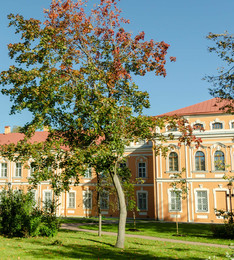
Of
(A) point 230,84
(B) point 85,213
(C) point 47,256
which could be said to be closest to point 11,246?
(C) point 47,256

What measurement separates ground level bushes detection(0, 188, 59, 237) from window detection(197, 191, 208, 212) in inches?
590

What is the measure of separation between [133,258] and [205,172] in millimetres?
18238

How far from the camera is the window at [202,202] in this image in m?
27.0

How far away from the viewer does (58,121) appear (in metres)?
13.4

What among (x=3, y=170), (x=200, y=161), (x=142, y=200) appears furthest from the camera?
(x=3, y=170)

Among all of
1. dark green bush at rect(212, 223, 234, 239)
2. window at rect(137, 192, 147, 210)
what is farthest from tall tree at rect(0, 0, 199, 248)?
window at rect(137, 192, 147, 210)

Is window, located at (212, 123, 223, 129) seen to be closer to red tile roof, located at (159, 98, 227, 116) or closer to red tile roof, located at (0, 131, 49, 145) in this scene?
red tile roof, located at (159, 98, 227, 116)

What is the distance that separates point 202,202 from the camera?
89.0 feet

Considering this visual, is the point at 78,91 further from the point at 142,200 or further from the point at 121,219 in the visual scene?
the point at 142,200

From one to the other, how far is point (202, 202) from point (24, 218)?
16.7 metres

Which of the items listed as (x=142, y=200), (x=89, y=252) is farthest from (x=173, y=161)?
(x=89, y=252)

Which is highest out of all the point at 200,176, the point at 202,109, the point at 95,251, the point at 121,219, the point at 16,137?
the point at 202,109

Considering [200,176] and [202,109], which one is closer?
[200,176]

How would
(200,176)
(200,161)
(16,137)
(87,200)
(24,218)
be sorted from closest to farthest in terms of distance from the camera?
(24,218)
(200,176)
(200,161)
(87,200)
(16,137)
